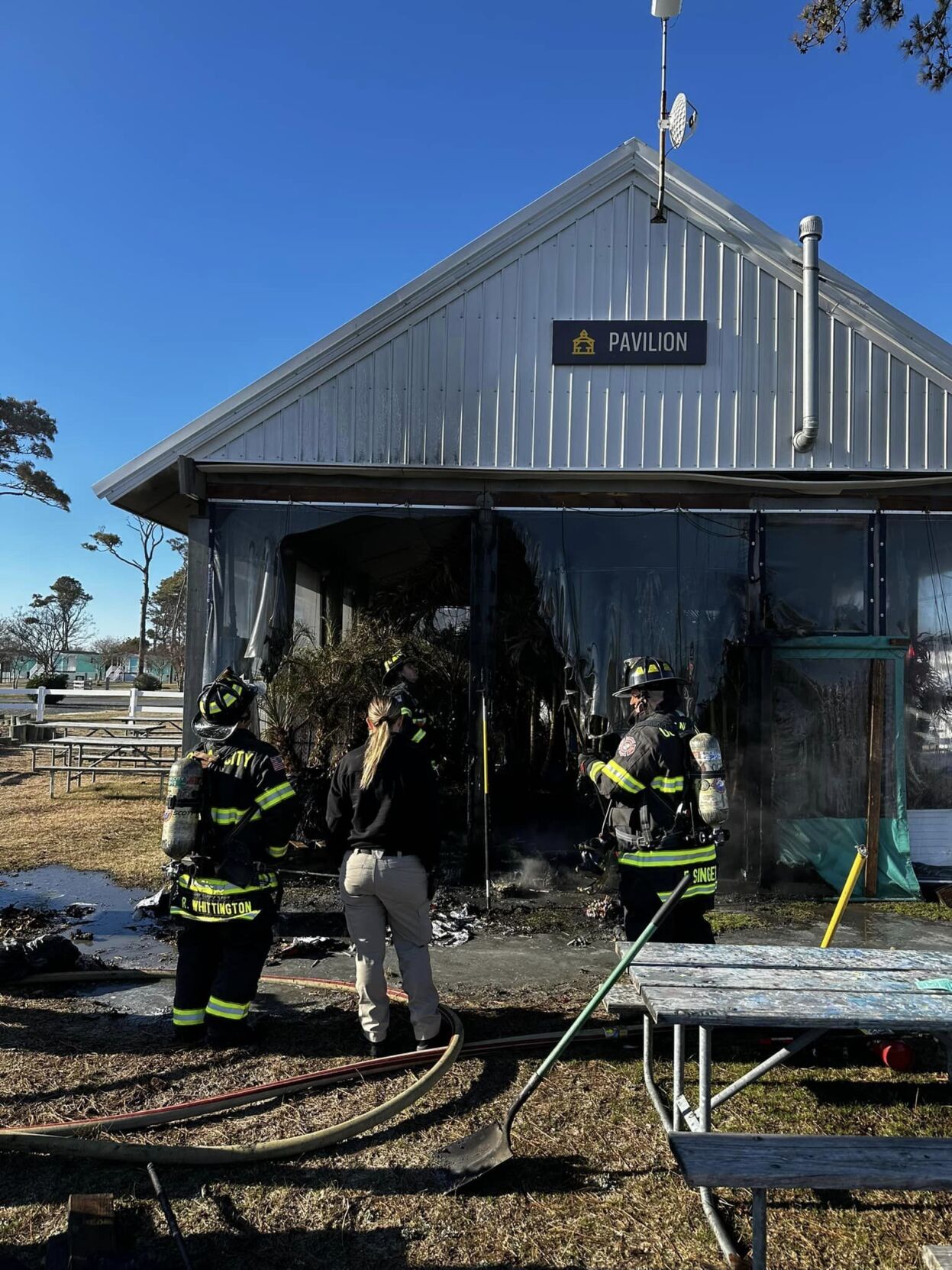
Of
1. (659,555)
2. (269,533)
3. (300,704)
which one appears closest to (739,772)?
(659,555)

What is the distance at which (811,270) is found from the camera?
24.6 ft

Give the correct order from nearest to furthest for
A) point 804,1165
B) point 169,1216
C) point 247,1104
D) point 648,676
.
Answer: point 804,1165 < point 169,1216 < point 247,1104 < point 648,676

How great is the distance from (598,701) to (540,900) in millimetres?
1834

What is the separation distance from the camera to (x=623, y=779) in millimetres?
4469

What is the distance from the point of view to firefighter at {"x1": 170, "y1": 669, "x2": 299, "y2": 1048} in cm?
431

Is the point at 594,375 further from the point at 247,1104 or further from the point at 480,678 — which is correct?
the point at 247,1104

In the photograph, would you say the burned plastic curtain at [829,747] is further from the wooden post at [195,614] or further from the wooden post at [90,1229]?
the wooden post at [90,1229]

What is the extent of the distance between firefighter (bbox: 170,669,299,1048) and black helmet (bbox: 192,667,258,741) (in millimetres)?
32

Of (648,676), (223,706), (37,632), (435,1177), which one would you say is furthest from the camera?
(37,632)

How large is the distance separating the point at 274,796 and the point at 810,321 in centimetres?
623

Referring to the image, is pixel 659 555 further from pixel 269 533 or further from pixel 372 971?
pixel 372 971

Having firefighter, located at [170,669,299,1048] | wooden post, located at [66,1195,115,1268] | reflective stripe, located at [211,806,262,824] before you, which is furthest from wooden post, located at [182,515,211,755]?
wooden post, located at [66,1195,115,1268]

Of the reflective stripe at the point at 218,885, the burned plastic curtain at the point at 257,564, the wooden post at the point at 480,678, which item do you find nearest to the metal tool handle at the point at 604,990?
the reflective stripe at the point at 218,885

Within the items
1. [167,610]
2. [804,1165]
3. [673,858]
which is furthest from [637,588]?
[167,610]
